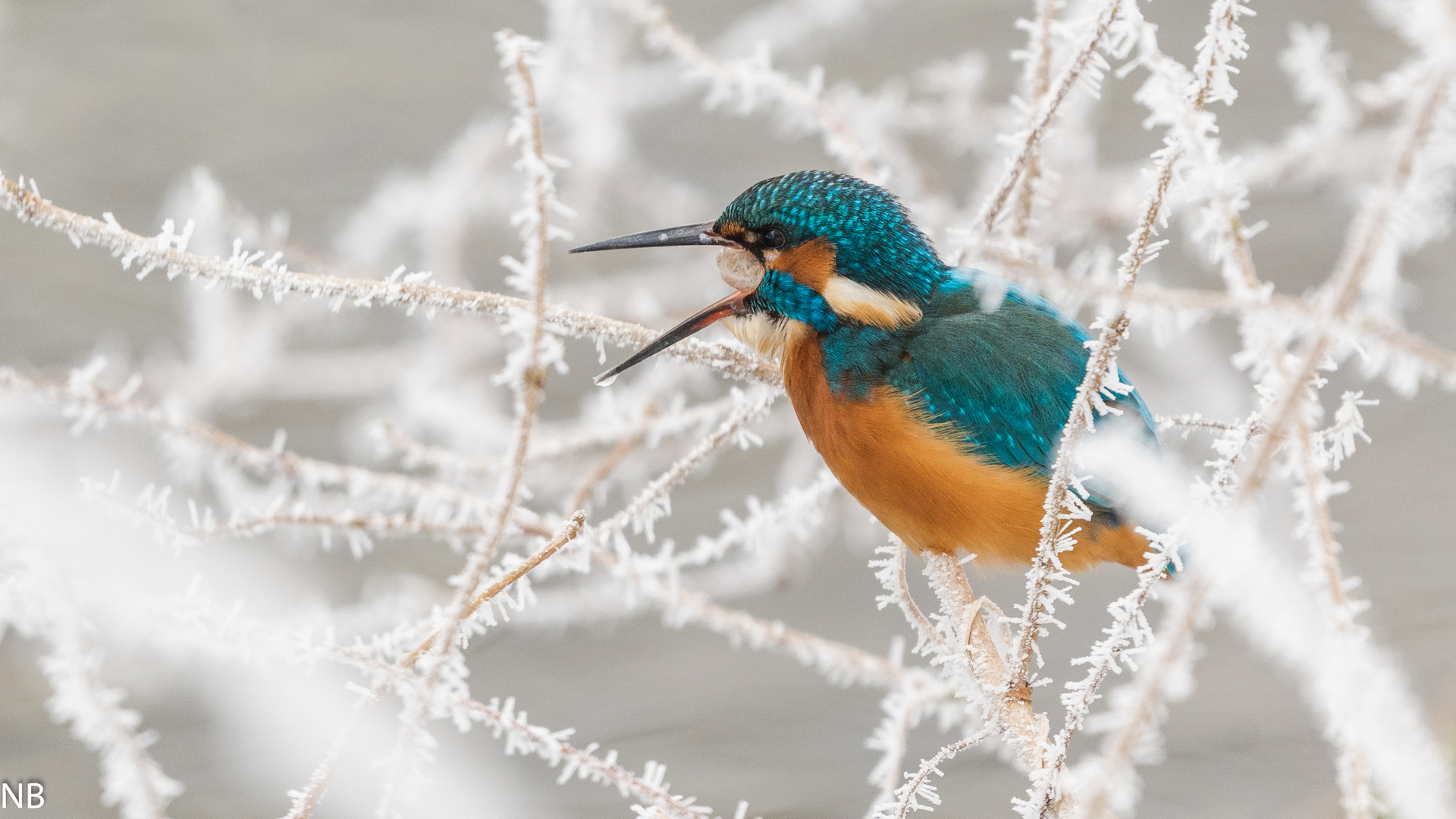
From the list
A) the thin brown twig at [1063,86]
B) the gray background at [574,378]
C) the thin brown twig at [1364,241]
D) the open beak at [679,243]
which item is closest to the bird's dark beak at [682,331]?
the open beak at [679,243]

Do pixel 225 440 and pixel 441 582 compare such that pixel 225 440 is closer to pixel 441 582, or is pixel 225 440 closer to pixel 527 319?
pixel 527 319

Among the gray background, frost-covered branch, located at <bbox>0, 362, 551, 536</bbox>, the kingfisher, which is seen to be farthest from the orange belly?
the gray background

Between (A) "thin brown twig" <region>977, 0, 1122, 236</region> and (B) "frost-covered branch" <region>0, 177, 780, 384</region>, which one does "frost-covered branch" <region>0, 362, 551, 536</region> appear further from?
(A) "thin brown twig" <region>977, 0, 1122, 236</region>

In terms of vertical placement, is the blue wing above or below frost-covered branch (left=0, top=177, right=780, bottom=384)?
above

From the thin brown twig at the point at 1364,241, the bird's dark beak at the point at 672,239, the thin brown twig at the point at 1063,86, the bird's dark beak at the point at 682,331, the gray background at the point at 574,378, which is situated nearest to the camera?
Answer: the thin brown twig at the point at 1364,241

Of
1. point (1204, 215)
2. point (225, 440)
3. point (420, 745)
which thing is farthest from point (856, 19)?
point (420, 745)

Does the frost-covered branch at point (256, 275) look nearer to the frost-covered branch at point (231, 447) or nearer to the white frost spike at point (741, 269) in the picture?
the frost-covered branch at point (231, 447)

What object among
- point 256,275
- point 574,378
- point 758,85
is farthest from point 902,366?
point 574,378
